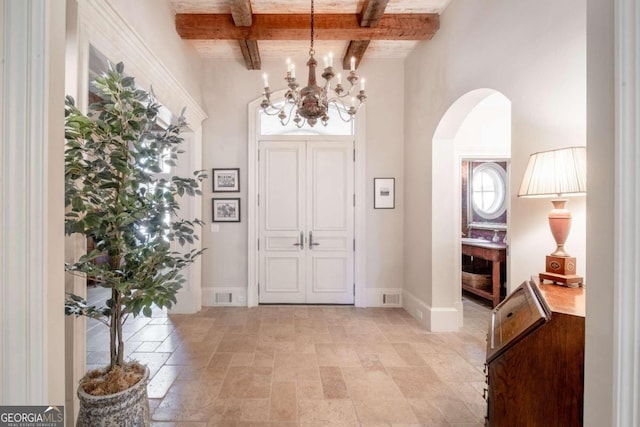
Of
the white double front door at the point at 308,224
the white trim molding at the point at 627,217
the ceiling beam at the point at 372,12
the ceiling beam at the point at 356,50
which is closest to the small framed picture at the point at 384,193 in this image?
the white double front door at the point at 308,224

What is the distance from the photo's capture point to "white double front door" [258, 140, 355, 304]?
4473 mm

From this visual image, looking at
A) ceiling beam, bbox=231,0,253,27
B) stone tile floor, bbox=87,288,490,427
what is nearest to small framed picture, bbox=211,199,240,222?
stone tile floor, bbox=87,288,490,427

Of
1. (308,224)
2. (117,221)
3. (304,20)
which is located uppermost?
(304,20)

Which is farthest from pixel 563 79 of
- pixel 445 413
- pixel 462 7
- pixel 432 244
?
pixel 445 413

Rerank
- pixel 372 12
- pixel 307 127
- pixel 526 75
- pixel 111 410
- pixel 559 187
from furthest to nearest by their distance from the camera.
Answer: pixel 307 127
pixel 372 12
pixel 526 75
pixel 559 187
pixel 111 410

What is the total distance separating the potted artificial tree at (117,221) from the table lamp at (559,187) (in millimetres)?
2219

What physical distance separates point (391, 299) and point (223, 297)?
2.56 metres

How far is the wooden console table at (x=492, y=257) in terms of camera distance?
4.29 m

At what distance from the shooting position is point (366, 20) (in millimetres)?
3312

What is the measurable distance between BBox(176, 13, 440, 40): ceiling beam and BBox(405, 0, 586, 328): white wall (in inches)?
13.3

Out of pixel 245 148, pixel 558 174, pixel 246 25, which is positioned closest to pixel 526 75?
pixel 558 174

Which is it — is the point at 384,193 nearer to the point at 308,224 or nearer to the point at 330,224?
the point at 330,224

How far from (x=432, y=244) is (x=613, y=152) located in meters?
2.83

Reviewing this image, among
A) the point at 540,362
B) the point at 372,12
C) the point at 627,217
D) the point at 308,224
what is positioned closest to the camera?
the point at 627,217
